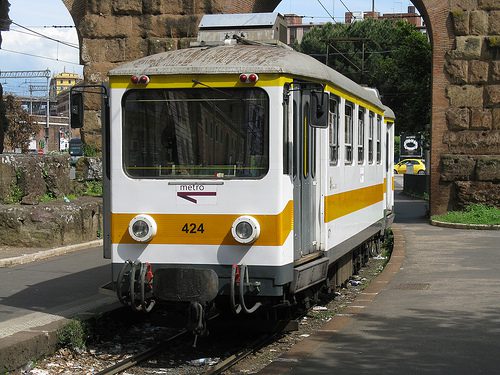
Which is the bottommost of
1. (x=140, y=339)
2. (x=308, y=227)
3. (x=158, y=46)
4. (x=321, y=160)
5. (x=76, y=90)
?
(x=140, y=339)

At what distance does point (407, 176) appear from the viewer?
45.1 m

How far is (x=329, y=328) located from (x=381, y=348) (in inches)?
46.2

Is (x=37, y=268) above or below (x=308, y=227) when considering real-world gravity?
below

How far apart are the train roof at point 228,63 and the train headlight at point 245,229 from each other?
4.66 ft

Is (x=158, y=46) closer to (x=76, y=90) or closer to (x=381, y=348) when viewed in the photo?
(x=76, y=90)

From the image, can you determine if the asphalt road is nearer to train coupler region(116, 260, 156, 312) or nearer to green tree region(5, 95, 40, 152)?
train coupler region(116, 260, 156, 312)

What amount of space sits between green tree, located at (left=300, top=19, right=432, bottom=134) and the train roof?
942 inches

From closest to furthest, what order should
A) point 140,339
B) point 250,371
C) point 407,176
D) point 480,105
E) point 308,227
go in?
point 250,371 → point 308,227 → point 140,339 → point 480,105 → point 407,176

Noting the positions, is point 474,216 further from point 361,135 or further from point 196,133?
point 196,133

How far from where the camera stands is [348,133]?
11875 millimetres

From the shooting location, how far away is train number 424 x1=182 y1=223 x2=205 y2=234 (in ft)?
29.5

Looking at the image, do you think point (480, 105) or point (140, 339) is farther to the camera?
point (480, 105)

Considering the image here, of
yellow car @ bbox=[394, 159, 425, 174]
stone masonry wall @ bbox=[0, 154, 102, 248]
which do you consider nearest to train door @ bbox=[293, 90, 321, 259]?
stone masonry wall @ bbox=[0, 154, 102, 248]

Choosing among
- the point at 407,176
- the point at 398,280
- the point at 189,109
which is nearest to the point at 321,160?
the point at 189,109
